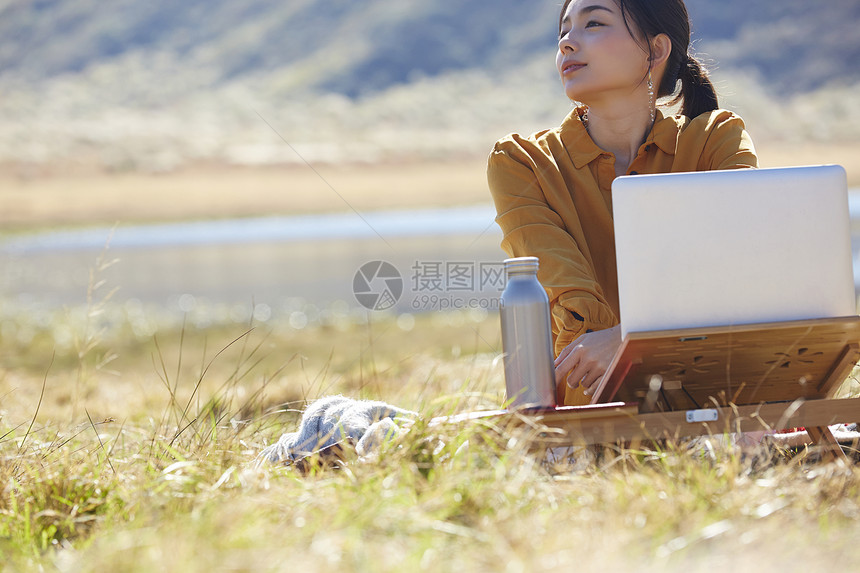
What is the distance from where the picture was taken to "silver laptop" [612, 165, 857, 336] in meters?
1.63

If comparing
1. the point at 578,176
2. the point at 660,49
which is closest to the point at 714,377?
the point at 578,176

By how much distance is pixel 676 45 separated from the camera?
8.46 feet

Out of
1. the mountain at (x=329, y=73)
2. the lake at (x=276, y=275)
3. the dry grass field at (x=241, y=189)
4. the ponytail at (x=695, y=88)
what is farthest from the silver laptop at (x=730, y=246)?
the mountain at (x=329, y=73)

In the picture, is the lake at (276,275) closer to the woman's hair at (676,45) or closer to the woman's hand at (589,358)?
the woman's hair at (676,45)

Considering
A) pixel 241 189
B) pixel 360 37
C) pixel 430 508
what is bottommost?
pixel 430 508

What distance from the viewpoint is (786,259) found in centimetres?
165

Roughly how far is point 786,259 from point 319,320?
6.84 m

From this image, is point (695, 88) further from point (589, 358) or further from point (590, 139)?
point (589, 358)

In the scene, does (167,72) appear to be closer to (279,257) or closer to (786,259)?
(279,257)

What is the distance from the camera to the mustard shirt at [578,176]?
234cm

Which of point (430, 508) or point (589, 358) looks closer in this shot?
point (430, 508)

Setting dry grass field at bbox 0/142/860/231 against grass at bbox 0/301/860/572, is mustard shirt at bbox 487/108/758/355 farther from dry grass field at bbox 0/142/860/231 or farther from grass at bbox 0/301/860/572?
dry grass field at bbox 0/142/860/231

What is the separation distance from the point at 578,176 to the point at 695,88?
1.61 ft

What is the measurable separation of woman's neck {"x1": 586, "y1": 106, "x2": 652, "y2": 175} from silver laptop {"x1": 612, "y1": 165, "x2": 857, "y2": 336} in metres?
0.92
